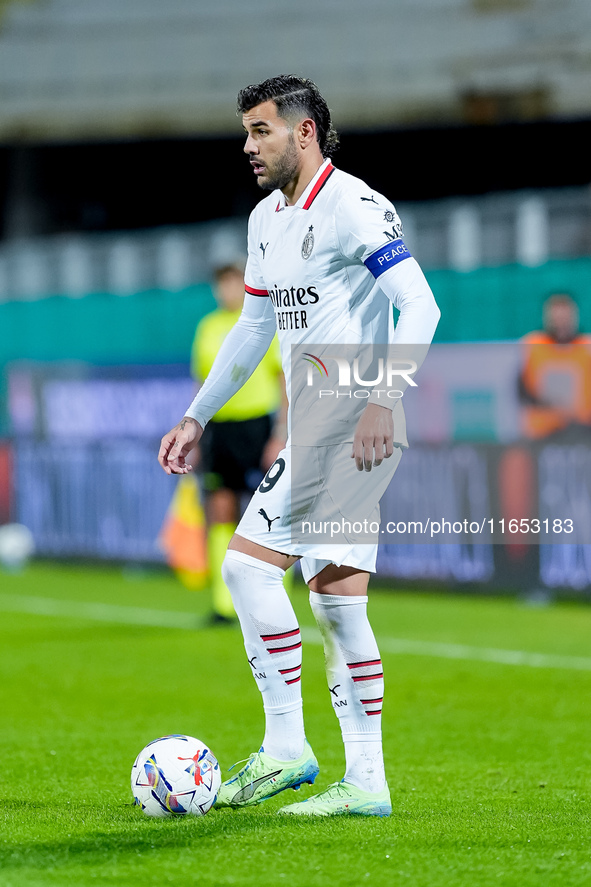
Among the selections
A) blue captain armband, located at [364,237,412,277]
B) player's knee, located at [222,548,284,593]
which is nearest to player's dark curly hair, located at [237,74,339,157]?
blue captain armband, located at [364,237,412,277]

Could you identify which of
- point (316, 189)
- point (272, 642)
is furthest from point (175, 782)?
point (316, 189)

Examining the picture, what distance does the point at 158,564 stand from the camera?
1291cm

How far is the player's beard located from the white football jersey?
0.25 feet

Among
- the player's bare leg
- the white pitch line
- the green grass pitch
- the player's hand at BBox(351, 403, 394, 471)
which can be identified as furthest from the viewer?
the player's bare leg

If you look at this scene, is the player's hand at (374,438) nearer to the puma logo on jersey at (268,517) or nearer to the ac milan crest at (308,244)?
the puma logo on jersey at (268,517)

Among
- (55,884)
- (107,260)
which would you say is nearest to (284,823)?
(55,884)

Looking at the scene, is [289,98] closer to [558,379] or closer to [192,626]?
[192,626]

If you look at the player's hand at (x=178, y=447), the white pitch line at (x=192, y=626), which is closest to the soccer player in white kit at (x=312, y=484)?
the player's hand at (x=178, y=447)

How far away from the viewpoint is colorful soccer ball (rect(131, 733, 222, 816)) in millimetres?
4348

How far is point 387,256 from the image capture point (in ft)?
13.5

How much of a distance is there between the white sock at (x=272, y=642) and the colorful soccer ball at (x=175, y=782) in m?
0.20

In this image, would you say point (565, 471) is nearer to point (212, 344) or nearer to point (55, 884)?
point (212, 344)

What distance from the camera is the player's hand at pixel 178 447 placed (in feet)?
14.8

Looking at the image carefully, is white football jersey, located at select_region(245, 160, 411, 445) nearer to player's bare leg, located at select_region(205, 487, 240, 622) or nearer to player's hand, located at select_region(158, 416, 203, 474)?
→ player's hand, located at select_region(158, 416, 203, 474)
